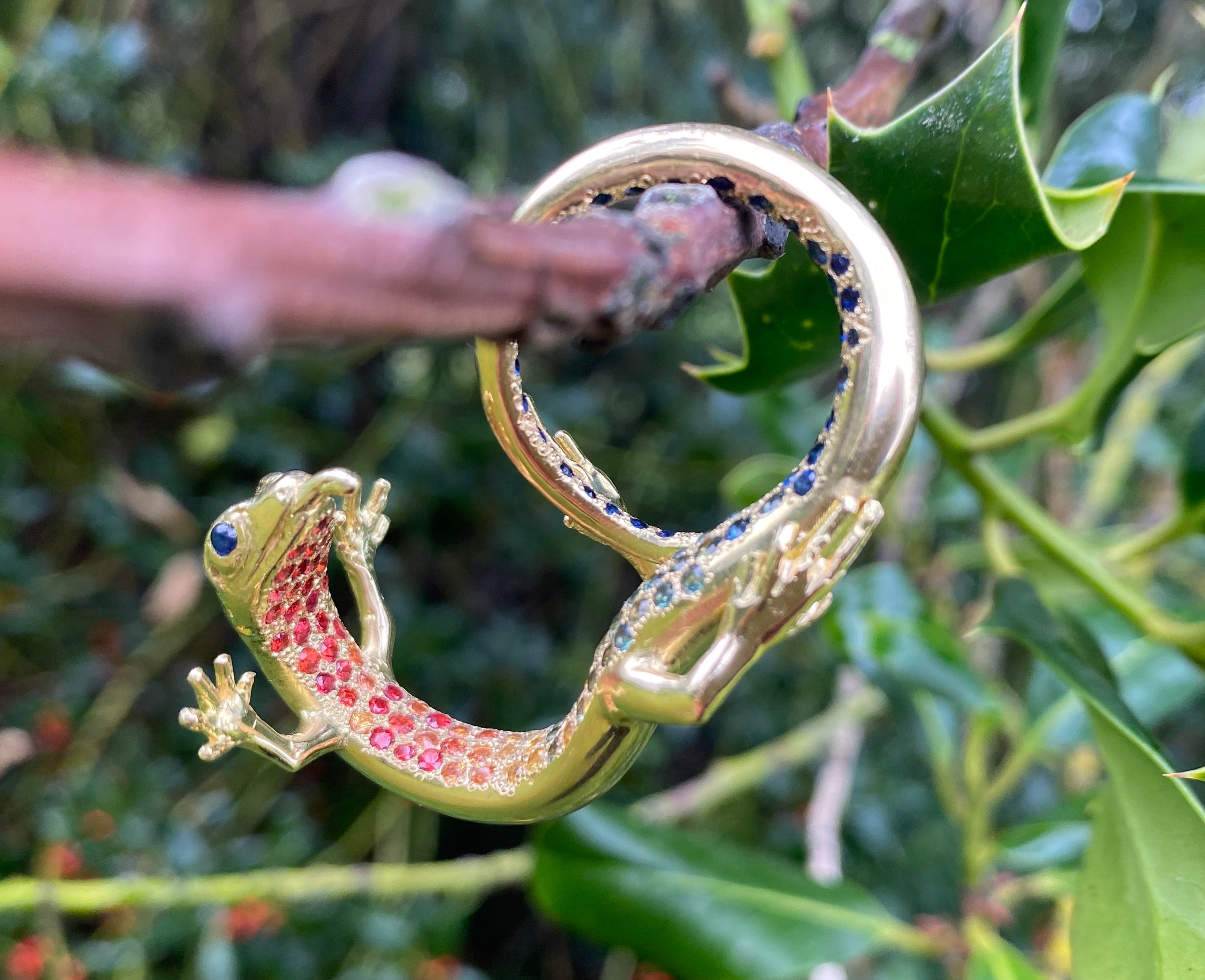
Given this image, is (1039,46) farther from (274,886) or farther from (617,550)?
(274,886)

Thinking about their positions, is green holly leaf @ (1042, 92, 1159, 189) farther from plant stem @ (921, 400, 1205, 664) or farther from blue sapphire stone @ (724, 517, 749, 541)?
blue sapphire stone @ (724, 517, 749, 541)

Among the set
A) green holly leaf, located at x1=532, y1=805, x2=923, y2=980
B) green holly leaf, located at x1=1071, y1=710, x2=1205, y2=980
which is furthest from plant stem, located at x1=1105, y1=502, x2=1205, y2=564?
green holly leaf, located at x1=532, y1=805, x2=923, y2=980

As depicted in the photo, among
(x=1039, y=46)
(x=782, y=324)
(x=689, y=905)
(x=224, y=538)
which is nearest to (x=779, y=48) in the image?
(x=1039, y=46)

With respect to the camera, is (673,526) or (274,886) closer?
(274,886)

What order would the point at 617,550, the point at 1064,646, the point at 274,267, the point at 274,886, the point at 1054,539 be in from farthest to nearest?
1. the point at 274,886
2. the point at 1054,539
3. the point at 1064,646
4. the point at 617,550
5. the point at 274,267

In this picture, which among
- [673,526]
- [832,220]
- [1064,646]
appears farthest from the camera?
[673,526]

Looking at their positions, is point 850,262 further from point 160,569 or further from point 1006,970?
point 160,569

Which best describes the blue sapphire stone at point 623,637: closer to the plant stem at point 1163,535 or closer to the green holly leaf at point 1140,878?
the green holly leaf at point 1140,878

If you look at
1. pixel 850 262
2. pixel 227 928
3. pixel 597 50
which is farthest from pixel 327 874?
pixel 597 50
